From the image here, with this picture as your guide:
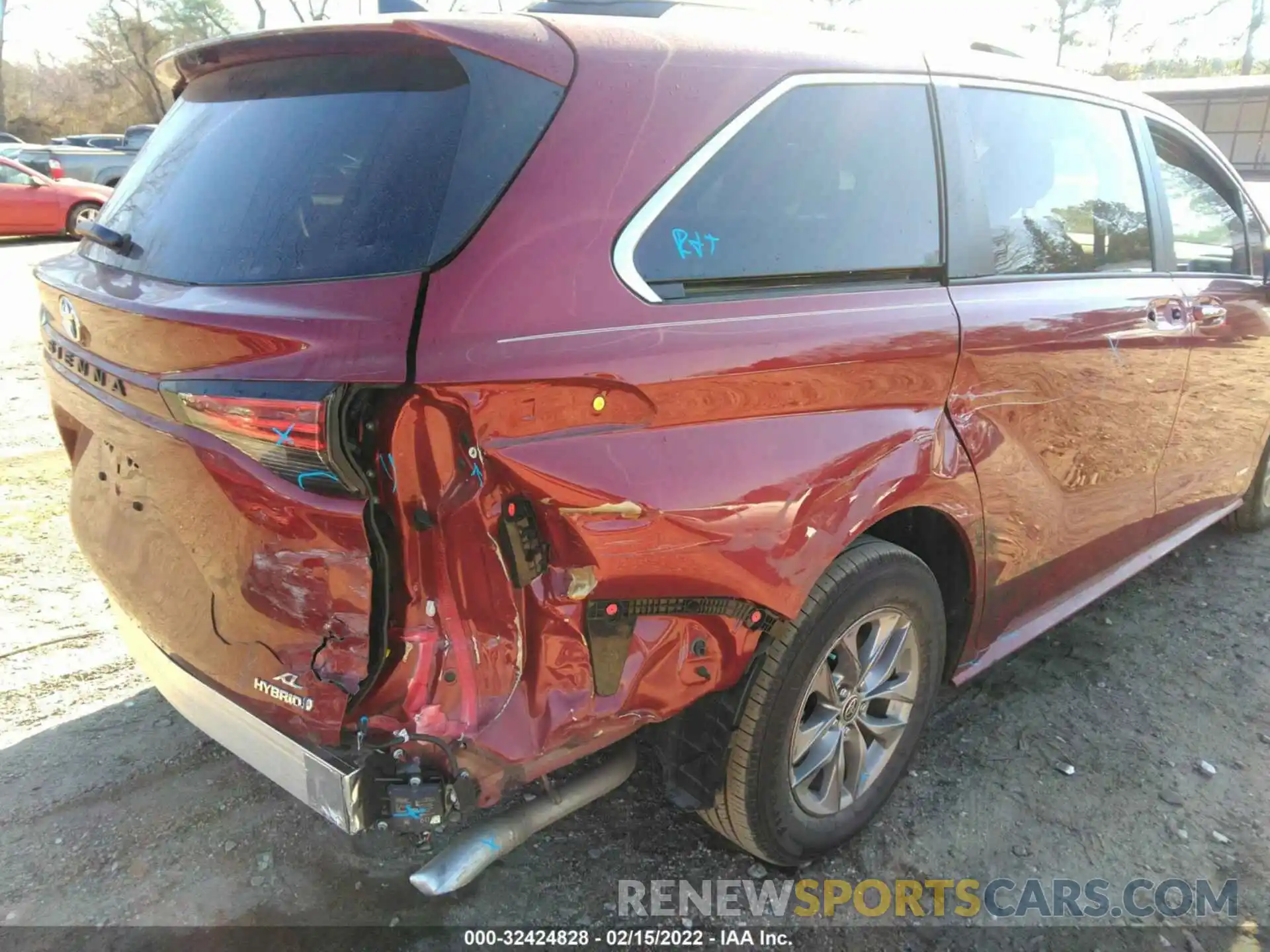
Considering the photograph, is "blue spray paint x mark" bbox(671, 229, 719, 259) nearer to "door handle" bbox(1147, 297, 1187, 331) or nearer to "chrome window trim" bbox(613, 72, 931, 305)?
"chrome window trim" bbox(613, 72, 931, 305)

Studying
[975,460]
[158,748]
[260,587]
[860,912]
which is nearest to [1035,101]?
[975,460]

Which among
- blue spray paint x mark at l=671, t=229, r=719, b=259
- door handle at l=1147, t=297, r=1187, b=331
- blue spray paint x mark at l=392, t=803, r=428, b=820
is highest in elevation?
blue spray paint x mark at l=671, t=229, r=719, b=259

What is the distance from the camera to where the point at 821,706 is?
2.33 m

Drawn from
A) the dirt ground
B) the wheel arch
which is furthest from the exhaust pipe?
the wheel arch

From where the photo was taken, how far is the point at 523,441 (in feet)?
5.14

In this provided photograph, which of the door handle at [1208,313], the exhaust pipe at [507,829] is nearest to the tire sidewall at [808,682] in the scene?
the exhaust pipe at [507,829]

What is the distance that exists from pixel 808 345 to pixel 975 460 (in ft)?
2.41

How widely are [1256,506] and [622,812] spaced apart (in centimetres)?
389

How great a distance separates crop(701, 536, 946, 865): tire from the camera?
6.83 feet

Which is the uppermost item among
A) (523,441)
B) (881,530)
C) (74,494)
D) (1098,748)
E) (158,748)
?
(523,441)

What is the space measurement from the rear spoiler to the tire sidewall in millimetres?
1329

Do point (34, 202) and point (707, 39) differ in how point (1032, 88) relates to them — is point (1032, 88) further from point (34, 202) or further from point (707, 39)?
point (34, 202)

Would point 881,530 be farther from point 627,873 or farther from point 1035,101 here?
point 1035,101

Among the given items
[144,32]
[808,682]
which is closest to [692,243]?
[808,682]
